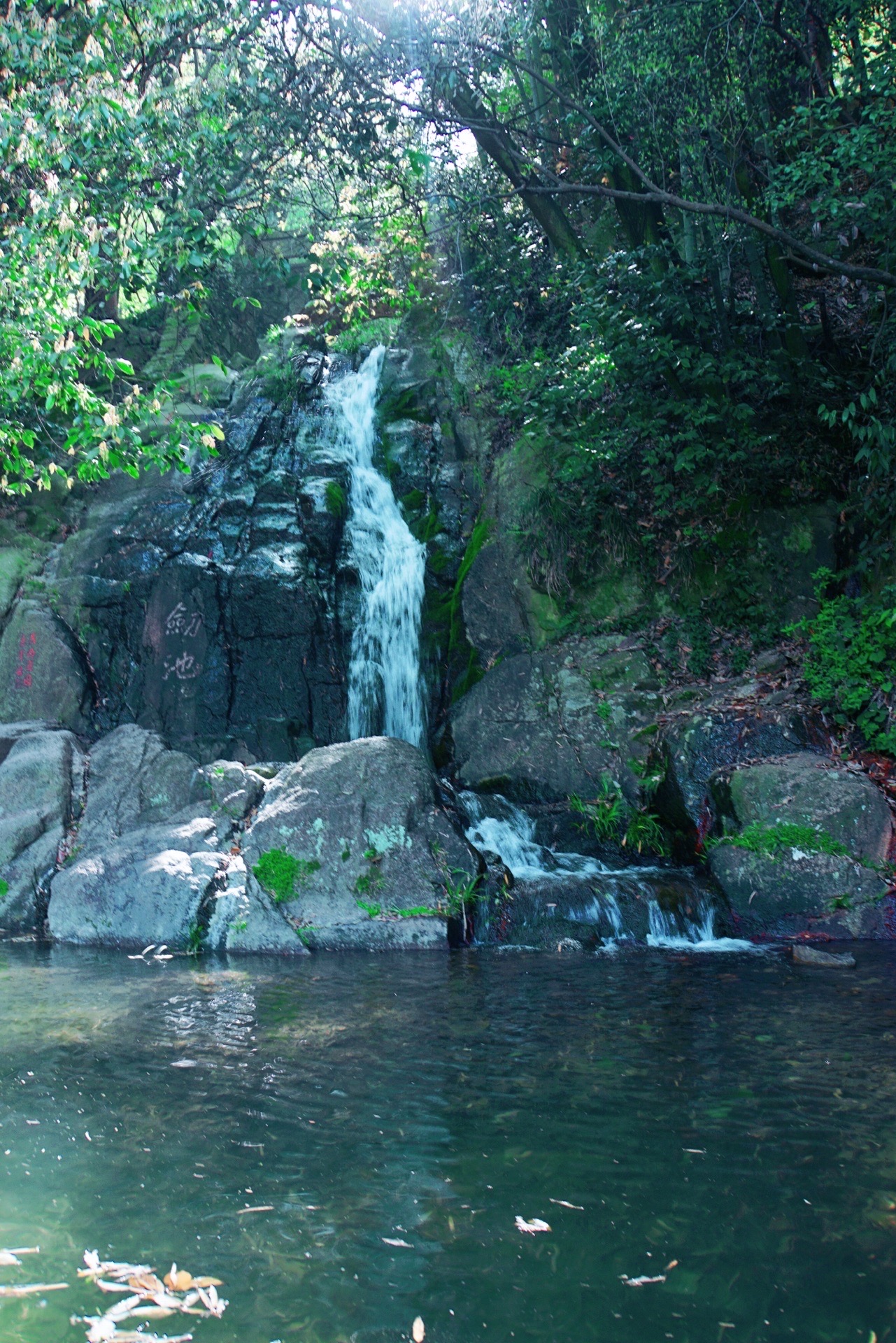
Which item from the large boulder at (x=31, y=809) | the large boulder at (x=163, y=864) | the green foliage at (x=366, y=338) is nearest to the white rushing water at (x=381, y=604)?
the green foliage at (x=366, y=338)

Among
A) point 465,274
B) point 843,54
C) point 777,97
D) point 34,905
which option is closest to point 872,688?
point 777,97

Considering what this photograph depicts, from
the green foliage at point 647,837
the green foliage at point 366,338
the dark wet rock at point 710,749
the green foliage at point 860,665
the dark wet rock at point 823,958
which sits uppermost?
the green foliage at point 366,338

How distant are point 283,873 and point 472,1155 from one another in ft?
14.8

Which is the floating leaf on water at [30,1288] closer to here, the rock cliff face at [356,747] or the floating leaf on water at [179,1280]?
the floating leaf on water at [179,1280]

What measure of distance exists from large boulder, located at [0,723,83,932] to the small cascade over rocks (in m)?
4.22

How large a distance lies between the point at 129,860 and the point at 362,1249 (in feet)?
19.2

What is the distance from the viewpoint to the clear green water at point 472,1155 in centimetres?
244

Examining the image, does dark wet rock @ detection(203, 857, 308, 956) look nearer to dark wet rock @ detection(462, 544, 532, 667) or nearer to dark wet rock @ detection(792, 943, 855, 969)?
dark wet rock @ detection(792, 943, 855, 969)

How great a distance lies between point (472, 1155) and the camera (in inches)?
131

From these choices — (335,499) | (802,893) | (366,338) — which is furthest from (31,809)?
(366,338)

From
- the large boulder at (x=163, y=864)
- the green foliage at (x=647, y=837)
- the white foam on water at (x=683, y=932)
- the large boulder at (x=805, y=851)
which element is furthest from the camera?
the green foliage at (x=647, y=837)

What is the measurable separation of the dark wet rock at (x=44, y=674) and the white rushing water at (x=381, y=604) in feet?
11.5

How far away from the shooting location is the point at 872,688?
8.20 m

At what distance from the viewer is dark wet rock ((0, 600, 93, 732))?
11258 millimetres
